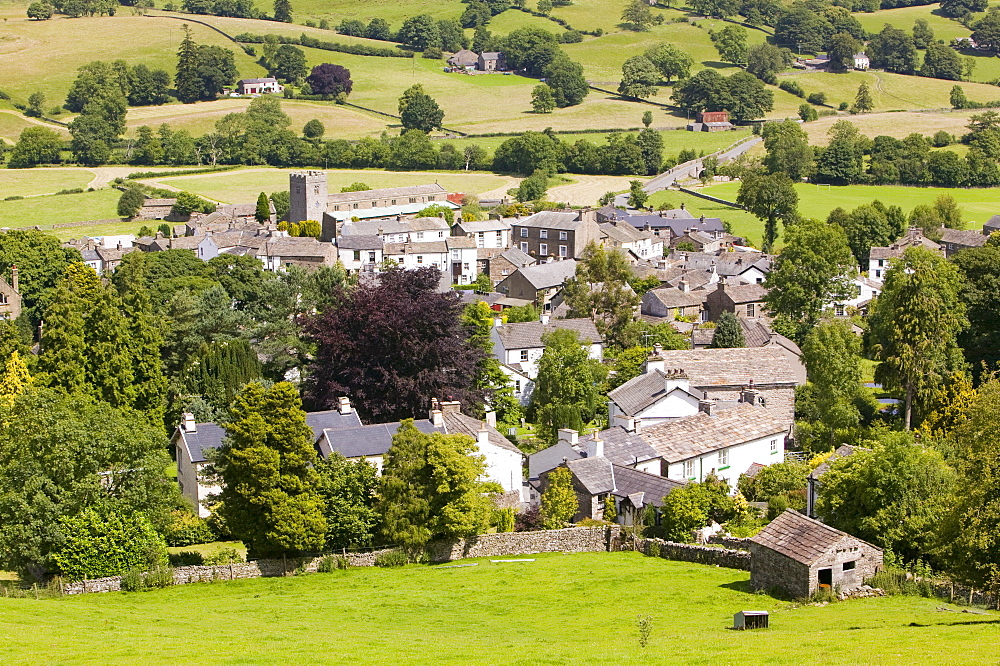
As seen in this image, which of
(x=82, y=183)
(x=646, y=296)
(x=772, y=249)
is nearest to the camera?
(x=646, y=296)

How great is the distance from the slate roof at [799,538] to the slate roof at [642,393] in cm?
2109

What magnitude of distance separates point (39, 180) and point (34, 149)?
10.7 meters

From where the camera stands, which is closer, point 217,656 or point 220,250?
point 217,656

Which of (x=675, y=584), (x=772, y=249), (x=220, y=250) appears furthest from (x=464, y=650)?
(x=772, y=249)

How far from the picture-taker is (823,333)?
199 ft

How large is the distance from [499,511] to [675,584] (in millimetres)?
10259

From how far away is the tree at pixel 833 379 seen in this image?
56.0 metres

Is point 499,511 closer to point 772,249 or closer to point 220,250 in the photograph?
point 220,250

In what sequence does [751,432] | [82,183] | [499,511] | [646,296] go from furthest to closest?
1. [82,183]
2. [646,296]
3. [751,432]
4. [499,511]

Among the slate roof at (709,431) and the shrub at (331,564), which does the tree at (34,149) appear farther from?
the shrub at (331,564)

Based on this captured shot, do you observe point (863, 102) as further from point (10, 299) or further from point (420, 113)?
point (10, 299)

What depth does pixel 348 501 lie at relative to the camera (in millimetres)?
42312

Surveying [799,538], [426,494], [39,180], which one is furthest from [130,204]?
[799,538]

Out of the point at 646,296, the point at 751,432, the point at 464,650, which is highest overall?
the point at 464,650
